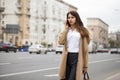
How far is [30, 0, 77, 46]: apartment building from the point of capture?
427ft

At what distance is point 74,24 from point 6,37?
10822 cm

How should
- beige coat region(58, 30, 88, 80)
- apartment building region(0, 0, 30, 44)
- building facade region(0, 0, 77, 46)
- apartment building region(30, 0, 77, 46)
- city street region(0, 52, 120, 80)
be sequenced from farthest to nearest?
apartment building region(30, 0, 77, 46)
apartment building region(0, 0, 30, 44)
building facade region(0, 0, 77, 46)
city street region(0, 52, 120, 80)
beige coat region(58, 30, 88, 80)

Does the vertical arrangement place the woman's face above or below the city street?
above

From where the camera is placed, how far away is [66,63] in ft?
23.7

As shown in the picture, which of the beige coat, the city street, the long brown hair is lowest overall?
the city street

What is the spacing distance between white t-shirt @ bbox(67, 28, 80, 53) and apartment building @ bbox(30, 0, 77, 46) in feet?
394

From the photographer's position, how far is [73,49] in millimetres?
7289

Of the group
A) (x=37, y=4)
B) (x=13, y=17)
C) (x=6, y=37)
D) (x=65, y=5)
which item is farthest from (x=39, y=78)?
(x=65, y=5)

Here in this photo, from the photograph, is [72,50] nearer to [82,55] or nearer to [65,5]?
[82,55]

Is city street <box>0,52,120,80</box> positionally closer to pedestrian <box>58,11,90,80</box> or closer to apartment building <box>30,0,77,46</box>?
pedestrian <box>58,11,90,80</box>

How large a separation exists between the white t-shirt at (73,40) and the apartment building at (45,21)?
120 metres

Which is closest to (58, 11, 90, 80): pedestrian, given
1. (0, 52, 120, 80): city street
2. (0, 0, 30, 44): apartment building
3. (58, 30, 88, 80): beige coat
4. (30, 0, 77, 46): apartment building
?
(58, 30, 88, 80): beige coat

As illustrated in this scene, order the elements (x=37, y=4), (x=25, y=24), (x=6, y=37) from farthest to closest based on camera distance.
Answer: (x=37, y=4) → (x=25, y=24) → (x=6, y=37)

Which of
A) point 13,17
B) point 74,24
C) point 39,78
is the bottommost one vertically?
point 39,78
